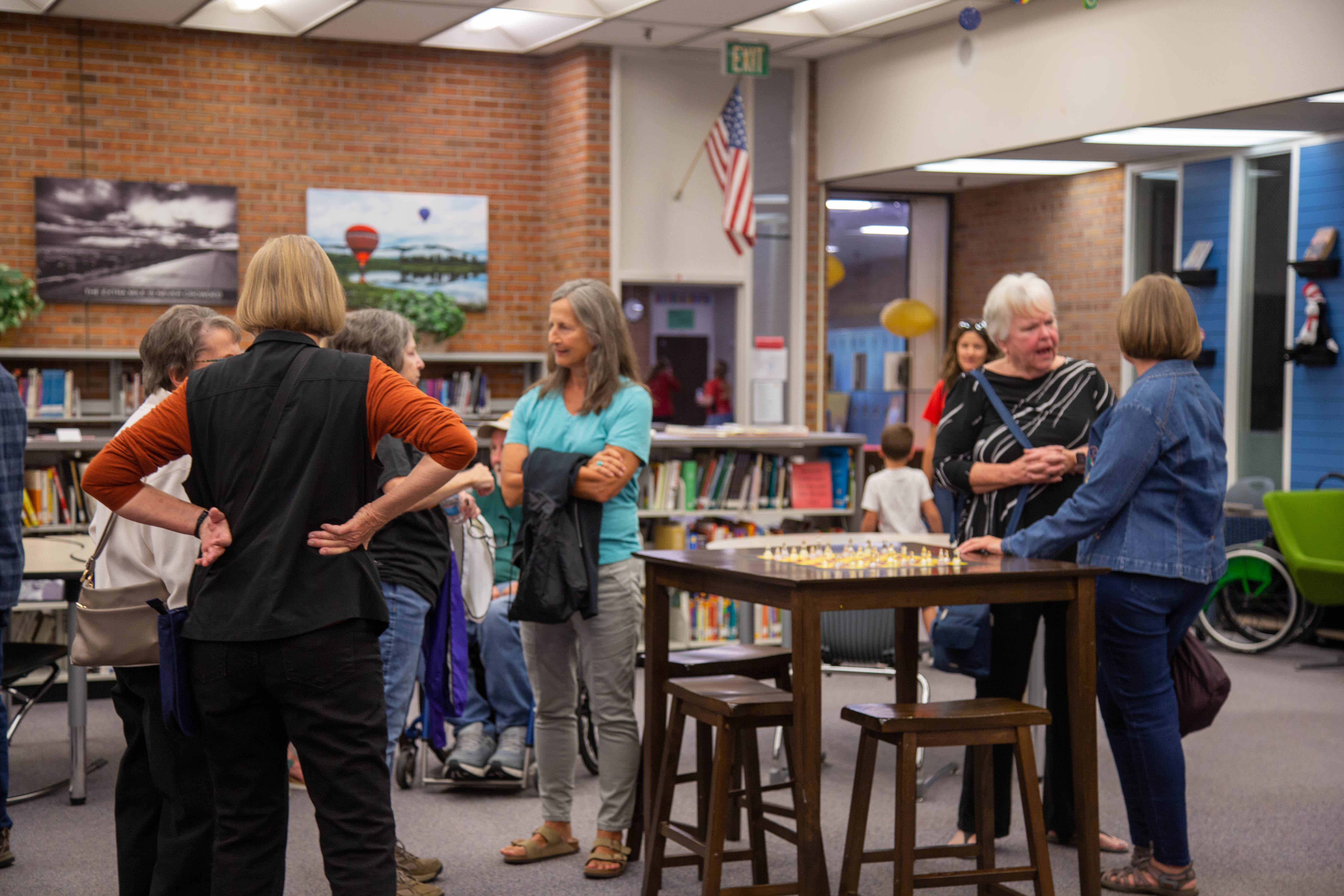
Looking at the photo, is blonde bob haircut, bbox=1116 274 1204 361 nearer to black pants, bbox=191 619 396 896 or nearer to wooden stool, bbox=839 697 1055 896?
wooden stool, bbox=839 697 1055 896

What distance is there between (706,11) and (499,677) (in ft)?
15.4

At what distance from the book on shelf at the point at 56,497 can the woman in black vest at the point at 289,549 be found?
13.2 feet

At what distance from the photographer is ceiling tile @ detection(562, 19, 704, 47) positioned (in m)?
8.51

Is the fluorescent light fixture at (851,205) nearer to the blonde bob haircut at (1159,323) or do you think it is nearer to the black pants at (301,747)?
the blonde bob haircut at (1159,323)

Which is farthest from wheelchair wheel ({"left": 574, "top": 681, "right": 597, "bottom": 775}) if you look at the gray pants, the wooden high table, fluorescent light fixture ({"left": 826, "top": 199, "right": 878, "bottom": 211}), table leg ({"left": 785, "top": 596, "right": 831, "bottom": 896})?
fluorescent light fixture ({"left": 826, "top": 199, "right": 878, "bottom": 211})

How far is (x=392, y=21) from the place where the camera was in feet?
28.1

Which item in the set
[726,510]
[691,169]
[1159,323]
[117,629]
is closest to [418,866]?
[117,629]

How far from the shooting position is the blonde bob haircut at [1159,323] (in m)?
3.62

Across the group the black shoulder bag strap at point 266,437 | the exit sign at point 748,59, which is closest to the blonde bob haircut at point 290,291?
the black shoulder bag strap at point 266,437

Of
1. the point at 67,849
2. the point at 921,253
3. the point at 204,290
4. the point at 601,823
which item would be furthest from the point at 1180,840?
the point at 921,253

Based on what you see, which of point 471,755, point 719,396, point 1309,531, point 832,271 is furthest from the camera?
point 832,271

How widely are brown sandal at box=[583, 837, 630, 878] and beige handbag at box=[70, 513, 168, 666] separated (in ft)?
4.62

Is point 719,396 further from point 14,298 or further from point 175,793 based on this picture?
point 175,793

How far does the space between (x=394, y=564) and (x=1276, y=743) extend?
3.88 metres
